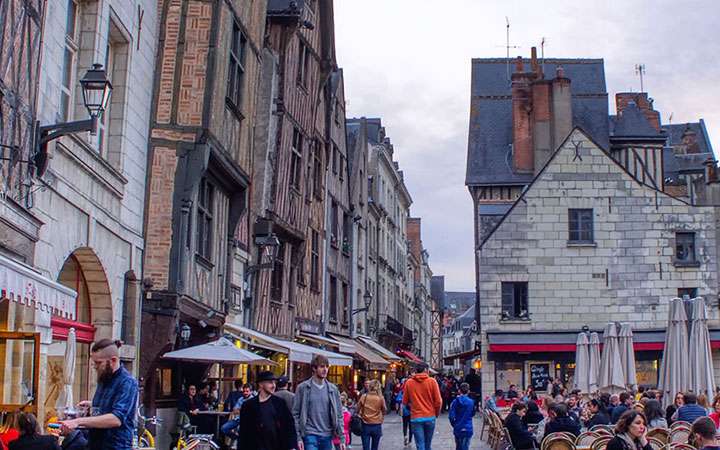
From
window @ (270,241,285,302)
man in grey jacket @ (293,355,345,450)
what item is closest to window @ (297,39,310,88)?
window @ (270,241,285,302)

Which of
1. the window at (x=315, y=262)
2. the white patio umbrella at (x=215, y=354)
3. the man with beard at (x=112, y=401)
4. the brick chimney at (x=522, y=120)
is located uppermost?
the brick chimney at (x=522, y=120)

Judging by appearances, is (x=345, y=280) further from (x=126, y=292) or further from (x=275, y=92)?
(x=126, y=292)

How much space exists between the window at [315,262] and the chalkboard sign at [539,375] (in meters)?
7.14

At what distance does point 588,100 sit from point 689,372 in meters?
22.5

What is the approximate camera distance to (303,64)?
2200 centimetres

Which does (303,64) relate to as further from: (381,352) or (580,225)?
(381,352)

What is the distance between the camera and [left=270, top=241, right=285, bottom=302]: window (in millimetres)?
20484

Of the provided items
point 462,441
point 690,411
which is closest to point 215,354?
point 462,441

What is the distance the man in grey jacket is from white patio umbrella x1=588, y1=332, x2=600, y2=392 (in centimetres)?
1360

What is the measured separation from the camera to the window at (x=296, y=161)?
69.7ft

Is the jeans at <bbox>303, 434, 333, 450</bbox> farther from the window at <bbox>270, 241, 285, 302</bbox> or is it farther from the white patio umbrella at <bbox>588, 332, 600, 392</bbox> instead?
the white patio umbrella at <bbox>588, 332, 600, 392</bbox>

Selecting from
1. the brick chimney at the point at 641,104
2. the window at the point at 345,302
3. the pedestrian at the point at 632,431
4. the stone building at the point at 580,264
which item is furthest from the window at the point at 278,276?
the brick chimney at the point at 641,104

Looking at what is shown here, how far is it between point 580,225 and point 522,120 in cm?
707

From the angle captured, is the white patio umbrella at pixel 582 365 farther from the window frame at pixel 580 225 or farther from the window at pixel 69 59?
the window at pixel 69 59
